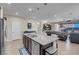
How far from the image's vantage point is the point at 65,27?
2.07 meters

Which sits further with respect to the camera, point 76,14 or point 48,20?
point 48,20

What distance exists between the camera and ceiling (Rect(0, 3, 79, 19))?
190cm

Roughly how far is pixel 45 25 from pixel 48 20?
19cm

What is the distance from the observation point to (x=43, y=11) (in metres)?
2.21

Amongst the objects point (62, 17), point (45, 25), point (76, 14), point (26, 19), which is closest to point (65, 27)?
point (62, 17)

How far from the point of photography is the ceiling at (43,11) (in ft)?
6.22

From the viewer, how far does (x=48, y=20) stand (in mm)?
2252

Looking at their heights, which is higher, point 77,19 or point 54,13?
point 54,13

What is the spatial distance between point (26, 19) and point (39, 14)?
0.43m
